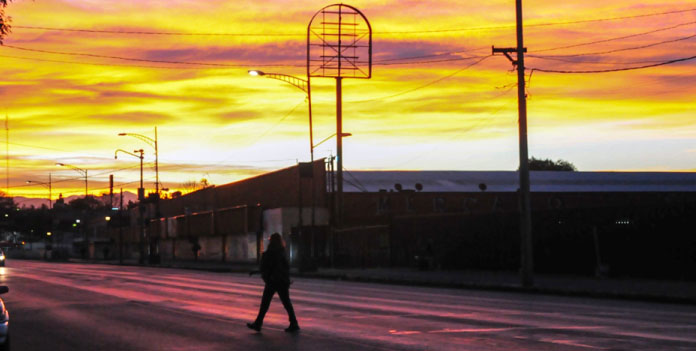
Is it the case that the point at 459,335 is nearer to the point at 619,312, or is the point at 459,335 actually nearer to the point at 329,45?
the point at 619,312

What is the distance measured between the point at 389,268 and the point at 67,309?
1096 inches

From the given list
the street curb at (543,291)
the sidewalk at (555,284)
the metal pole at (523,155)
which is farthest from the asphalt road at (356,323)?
the metal pole at (523,155)

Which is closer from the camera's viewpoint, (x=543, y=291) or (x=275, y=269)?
(x=275, y=269)

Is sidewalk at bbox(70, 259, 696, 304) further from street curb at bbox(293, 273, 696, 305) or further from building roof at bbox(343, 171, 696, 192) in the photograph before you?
building roof at bbox(343, 171, 696, 192)

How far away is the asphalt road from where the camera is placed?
14.5 m

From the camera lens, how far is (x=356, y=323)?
1794 cm

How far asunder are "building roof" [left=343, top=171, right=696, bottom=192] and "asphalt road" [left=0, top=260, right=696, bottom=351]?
185 feet

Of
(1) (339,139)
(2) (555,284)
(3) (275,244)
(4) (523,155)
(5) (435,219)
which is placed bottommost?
(2) (555,284)

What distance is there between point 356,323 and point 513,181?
74195 millimetres

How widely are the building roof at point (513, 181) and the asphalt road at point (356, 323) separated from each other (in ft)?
185

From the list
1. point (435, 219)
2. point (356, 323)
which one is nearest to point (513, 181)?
point (435, 219)

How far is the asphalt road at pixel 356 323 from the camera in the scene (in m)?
14.5

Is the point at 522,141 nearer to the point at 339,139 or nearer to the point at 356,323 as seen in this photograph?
the point at 356,323

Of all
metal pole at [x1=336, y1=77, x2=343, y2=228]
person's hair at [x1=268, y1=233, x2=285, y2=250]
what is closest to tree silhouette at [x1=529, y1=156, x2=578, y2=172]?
metal pole at [x1=336, y1=77, x2=343, y2=228]
